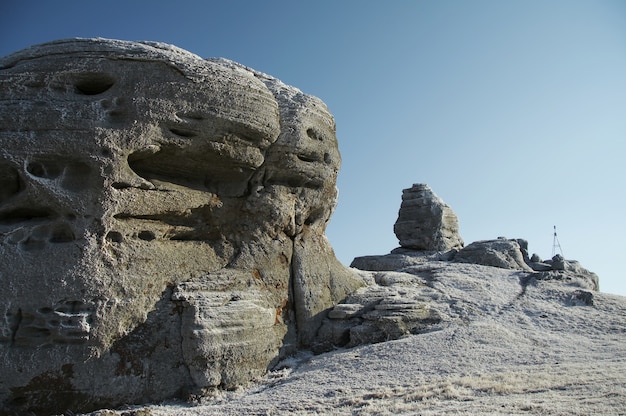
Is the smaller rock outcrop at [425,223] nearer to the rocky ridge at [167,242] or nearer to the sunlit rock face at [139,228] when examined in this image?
the rocky ridge at [167,242]

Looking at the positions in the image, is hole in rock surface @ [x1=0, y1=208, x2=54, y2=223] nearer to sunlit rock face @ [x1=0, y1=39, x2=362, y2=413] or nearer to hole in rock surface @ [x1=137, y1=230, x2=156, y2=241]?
sunlit rock face @ [x1=0, y1=39, x2=362, y2=413]

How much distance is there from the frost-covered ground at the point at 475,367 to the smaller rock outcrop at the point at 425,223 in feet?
36.1

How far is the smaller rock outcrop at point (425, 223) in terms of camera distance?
2489 cm

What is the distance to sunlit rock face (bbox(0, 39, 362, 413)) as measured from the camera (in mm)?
8617

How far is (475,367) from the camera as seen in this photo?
9.23m

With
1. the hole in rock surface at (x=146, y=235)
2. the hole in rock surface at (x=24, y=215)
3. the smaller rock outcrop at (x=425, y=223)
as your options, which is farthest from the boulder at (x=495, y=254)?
the hole in rock surface at (x=24, y=215)

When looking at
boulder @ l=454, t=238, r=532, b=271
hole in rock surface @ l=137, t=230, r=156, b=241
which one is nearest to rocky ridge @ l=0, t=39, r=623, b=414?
hole in rock surface @ l=137, t=230, r=156, b=241

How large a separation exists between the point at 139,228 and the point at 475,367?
6.78m

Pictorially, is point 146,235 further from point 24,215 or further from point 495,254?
point 495,254

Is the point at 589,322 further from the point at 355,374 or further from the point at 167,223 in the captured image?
the point at 167,223

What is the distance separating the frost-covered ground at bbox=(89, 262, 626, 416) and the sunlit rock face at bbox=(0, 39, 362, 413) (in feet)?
3.00

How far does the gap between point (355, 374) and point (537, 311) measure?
572 centimetres

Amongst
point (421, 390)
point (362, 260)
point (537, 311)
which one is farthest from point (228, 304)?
point (362, 260)

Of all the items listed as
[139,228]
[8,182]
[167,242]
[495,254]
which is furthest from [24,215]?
[495,254]
